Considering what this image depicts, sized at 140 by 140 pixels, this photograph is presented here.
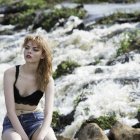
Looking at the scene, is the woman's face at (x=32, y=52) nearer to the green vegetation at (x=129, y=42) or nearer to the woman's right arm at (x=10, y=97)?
the woman's right arm at (x=10, y=97)

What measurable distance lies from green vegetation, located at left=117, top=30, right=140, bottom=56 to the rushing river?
0.24 metres

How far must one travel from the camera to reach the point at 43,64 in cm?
549

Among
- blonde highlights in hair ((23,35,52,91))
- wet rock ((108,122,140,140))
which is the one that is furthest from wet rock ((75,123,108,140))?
blonde highlights in hair ((23,35,52,91))

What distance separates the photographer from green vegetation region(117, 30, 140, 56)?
1603 centimetres

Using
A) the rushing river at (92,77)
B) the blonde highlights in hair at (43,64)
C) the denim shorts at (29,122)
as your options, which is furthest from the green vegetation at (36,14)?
the denim shorts at (29,122)

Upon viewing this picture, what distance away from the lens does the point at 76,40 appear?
18.7m

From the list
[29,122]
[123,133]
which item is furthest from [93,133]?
[29,122]

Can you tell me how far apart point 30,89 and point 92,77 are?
7773 mm

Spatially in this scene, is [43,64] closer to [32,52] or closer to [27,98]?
[32,52]

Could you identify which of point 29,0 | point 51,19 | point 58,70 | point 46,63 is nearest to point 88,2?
point 29,0

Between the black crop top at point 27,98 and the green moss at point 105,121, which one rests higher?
the black crop top at point 27,98

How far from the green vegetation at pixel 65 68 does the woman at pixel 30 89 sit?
345 inches

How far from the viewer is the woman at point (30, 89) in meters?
5.32

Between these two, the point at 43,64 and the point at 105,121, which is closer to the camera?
the point at 43,64
